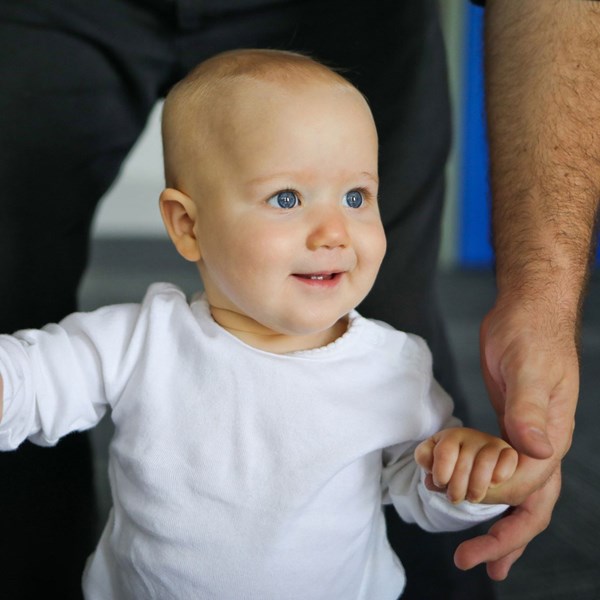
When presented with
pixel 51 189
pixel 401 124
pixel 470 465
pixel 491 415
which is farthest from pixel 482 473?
pixel 491 415

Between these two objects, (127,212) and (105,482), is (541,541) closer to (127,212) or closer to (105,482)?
(105,482)

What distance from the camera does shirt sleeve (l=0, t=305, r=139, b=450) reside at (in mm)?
752

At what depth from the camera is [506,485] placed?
71cm

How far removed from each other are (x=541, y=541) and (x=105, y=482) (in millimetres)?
743

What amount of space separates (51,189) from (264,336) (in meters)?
0.40

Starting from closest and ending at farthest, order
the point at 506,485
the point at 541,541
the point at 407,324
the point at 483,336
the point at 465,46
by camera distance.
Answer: the point at 506,485
the point at 483,336
the point at 407,324
the point at 541,541
the point at 465,46

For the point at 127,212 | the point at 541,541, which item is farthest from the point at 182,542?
the point at 127,212

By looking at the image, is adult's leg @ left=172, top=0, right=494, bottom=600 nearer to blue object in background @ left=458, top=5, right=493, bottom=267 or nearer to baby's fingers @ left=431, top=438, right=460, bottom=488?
baby's fingers @ left=431, top=438, right=460, bottom=488

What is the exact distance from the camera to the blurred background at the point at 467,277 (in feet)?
4.32

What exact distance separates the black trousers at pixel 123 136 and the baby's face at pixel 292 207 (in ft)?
0.98

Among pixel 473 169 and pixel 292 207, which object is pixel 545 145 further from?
pixel 473 169

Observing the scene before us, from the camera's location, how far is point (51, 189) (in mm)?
1068

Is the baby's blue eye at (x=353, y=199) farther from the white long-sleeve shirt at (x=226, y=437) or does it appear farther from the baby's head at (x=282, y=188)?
the white long-sleeve shirt at (x=226, y=437)

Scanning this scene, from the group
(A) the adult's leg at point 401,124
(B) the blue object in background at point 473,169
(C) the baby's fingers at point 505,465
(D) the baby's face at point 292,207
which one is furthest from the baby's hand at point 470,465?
(B) the blue object in background at point 473,169
